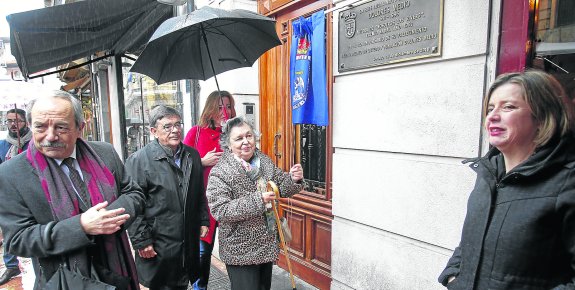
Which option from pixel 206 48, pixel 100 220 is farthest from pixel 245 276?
pixel 206 48

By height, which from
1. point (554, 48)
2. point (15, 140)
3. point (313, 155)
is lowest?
point (313, 155)

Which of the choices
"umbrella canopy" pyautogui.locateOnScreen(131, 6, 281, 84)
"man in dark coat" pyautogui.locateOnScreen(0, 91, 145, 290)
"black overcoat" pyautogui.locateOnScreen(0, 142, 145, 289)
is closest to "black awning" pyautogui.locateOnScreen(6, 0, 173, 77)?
"umbrella canopy" pyautogui.locateOnScreen(131, 6, 281, 84)

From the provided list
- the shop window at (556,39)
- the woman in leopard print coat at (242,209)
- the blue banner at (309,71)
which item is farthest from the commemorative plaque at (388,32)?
the woman in leopard print coat at (242,209)

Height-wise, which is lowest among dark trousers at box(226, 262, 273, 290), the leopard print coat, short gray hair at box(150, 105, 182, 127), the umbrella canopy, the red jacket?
dark trousers at box(226, 262, 273, 290)

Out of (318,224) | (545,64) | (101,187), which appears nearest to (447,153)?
(545,64)

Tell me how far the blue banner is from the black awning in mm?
2333

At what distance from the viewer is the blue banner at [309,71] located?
10.6ft

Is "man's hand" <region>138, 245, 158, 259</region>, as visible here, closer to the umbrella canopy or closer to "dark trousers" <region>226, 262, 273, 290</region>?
"dark trousers" <region>226, 262, 273, 290</region>

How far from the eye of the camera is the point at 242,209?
7.62ft

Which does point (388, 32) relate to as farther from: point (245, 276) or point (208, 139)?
point (245, 276)

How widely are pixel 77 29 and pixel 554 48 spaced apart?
4.87 metres

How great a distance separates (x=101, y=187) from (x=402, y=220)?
2218 millimetres

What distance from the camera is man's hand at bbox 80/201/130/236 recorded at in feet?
5.51

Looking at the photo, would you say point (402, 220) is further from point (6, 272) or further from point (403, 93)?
point (6, 272)
